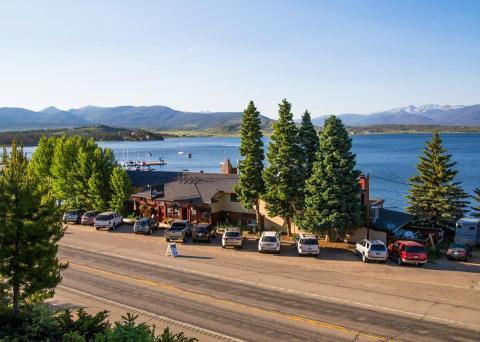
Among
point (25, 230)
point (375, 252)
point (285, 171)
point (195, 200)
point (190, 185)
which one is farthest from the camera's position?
point (190, 185)

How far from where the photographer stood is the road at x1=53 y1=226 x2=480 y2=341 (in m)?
20.6

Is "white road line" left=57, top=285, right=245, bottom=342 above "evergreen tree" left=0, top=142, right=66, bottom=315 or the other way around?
the other way around

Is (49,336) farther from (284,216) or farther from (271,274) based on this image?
(284,216)

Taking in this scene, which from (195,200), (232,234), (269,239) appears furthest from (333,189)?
(195,200)

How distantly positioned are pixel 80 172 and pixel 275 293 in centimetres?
3324

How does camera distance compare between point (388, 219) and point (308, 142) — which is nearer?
point (308, 142)

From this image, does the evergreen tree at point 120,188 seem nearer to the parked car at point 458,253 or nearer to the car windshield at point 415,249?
the car windshield at point 415,249

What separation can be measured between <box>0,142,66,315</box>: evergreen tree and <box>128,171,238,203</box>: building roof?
27.3m

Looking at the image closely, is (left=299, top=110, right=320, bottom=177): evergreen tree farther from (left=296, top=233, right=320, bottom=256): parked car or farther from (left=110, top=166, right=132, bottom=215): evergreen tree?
(left=110, top=166, right=132, bottom=215): evergreen tree

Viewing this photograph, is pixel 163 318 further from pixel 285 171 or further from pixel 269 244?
pixel 285 171

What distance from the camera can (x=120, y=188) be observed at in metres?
49.1

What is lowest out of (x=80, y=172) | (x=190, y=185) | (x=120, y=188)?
(x=120, y=188)

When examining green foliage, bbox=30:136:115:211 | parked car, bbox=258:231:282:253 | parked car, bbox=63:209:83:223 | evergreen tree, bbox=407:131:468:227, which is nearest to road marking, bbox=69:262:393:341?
parked car, bbox=258:231:282:253

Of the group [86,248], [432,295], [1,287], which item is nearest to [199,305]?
[1,287]
